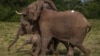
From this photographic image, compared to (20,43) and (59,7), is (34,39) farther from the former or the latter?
(59,7)

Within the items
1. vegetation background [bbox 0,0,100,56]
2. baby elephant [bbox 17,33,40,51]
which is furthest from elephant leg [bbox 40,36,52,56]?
vegetation background [bbox 0,0,100,56]

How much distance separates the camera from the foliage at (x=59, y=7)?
40.1 feet

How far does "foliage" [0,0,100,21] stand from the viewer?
1223cm

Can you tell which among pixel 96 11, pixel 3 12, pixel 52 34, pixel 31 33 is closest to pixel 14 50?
pixel 31 33

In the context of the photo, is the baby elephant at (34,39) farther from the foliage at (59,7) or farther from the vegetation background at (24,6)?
the foliage at (59,7)

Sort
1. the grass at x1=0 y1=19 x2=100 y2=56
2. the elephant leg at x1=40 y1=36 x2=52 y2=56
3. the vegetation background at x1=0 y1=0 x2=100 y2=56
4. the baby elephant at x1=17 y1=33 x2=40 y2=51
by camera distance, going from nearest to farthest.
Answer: the elephant leg at x1=40 y1=36 x2=52 y2=56
the baby elephant at x1=17 y1=33 x2=40 y2=51
the grass at x1=0 y1=19 x2=100 y2=56
the vegetation background at x1=0 y1=0 x2=100 y2=56

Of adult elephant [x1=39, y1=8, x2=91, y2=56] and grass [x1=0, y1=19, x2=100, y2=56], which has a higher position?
adult elephant [x1=39, y1=8, x2=91, y2=56]

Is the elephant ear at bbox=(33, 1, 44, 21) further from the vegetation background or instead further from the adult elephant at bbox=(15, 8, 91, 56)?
the vegetation background

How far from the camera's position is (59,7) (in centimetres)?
1256

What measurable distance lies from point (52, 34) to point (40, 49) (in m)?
0.37

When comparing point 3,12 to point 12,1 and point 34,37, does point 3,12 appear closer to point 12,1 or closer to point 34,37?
point 12,1

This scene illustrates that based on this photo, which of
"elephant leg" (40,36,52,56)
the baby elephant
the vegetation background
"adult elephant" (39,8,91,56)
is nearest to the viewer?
"adult elephant" (39,8,91,56)

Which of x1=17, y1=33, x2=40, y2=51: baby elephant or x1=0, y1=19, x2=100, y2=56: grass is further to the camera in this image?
x1=0, y1=19, x2=100, y2=56: grass

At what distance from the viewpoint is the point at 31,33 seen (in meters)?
5.61
